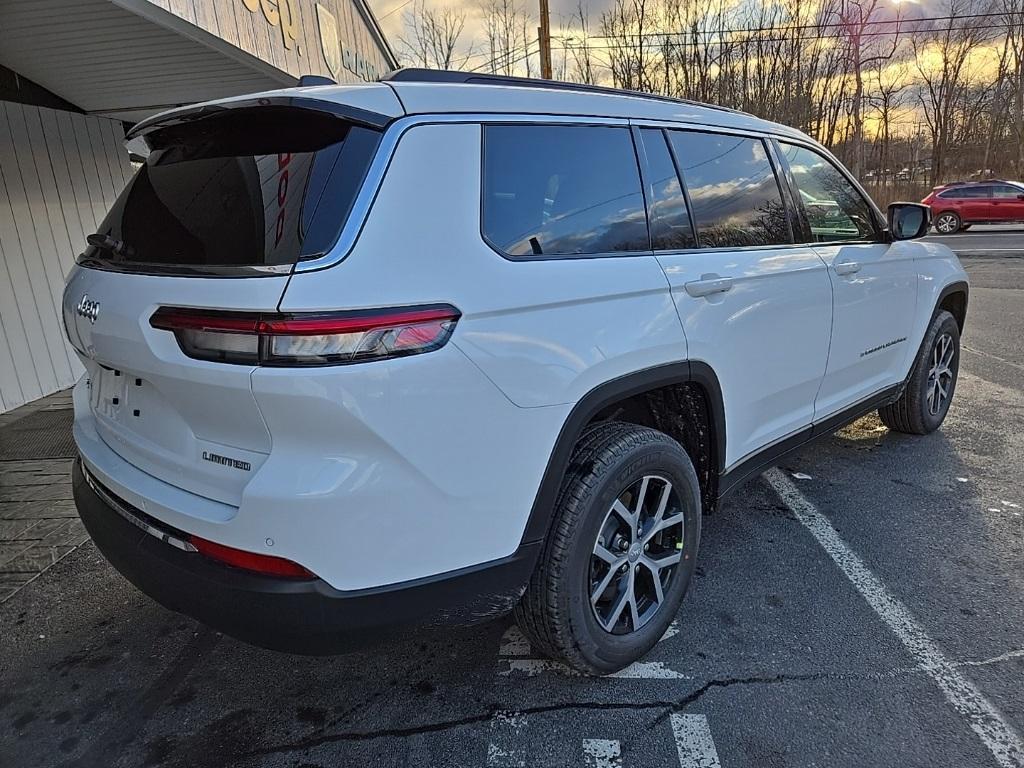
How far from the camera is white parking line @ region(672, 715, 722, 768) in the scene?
2068 millimetres

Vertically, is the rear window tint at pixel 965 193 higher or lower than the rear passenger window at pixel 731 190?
lower

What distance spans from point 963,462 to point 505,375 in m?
3.71

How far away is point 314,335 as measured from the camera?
1.63 m

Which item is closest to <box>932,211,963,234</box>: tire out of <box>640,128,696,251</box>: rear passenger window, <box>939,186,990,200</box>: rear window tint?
<box>939,186,990,200</box>: rear window tint

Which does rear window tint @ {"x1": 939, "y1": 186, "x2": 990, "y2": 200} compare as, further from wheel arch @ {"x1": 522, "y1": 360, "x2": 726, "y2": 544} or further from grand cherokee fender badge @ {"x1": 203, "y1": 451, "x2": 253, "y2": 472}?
grand cherokee fender badge @ {"x1": 203, "y1": 451, "x2": 253, "y2": 472}

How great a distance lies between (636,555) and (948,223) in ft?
82.0

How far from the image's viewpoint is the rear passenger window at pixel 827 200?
3428 mm

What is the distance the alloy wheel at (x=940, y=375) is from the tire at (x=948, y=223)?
2111 cm

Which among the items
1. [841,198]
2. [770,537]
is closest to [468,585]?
[770,537]

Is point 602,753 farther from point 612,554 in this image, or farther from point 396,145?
point 396,145

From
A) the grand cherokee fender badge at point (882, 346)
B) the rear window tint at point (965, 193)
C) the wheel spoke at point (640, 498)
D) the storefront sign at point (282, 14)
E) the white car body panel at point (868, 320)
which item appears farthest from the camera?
the rear window tint at point (965, 193)

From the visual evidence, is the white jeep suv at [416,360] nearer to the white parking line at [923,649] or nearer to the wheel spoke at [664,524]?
the wheel spoke at [664,524]

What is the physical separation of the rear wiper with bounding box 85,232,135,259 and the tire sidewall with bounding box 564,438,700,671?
65.3 inches

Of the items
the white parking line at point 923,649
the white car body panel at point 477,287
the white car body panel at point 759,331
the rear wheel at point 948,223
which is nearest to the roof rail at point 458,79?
the white car body panel at point 477,287
